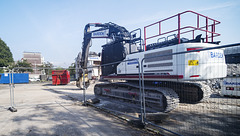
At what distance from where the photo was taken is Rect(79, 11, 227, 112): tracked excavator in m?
4.27

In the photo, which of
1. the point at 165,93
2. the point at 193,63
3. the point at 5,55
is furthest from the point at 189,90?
the point at 5,55

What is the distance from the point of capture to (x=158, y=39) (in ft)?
20.4

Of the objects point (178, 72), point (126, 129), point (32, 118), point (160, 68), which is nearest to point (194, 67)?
point (178, 72)

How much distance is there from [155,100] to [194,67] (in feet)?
6.47

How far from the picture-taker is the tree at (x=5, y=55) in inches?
1545

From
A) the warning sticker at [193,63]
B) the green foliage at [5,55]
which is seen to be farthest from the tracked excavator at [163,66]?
the green foliage at [5,55]

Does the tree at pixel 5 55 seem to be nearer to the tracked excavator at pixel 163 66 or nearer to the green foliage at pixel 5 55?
the green foliage at pixel 5 55

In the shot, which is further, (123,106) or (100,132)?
(123,106)

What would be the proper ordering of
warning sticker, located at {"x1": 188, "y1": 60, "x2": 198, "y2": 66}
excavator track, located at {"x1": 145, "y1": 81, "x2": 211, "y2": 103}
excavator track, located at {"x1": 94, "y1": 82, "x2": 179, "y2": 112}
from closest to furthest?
warning sticker, located at {"x1": 188, "y1": 60, "x2": 198, "y2": 66}, excavator track, located at {"x1": 94, "y1": 82, "x2": 179, "y2": 112}, excavator track, located at {"x1": 145, "y1": 81, "x2": 211, "y2": 103}

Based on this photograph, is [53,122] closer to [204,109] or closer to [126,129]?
[126,129]

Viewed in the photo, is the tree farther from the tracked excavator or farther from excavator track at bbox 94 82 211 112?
excavator track at bbox 94 82 211 112

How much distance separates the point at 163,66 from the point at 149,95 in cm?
141

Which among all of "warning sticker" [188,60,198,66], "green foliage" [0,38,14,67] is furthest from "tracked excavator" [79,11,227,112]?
"green foliage" [0,38,14,67]

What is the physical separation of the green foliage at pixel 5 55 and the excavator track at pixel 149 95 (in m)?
44.9
